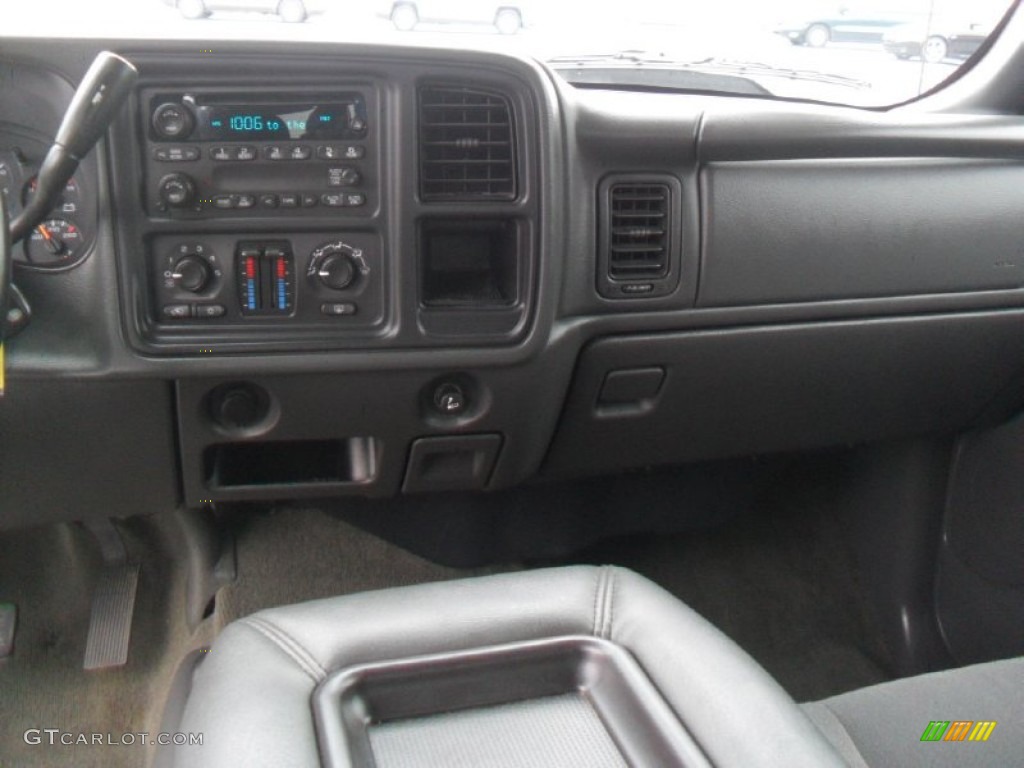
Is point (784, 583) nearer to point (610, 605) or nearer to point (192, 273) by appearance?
point (610, 605)

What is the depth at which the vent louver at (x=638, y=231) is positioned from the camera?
1.46 metres

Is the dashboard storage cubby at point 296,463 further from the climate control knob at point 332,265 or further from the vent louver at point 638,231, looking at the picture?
the vent louver at point 638,231

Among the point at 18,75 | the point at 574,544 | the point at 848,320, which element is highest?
the point at 18,75

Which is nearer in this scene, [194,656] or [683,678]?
[683,678]

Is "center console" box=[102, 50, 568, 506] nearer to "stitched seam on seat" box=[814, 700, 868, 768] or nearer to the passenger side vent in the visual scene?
the passenger side vent

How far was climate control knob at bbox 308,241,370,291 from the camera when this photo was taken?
1.34 metres

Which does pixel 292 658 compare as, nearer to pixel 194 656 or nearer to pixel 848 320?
pixel 194 656

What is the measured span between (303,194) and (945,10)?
3.96 ft

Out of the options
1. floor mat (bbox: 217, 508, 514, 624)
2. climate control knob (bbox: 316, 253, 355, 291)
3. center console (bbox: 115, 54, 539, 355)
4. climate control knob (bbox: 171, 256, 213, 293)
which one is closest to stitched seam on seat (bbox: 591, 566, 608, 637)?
center console (bbox: 115, 54, 539, 355)

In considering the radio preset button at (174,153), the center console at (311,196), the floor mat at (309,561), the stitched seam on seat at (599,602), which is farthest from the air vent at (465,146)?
the floor mat at (309,561)

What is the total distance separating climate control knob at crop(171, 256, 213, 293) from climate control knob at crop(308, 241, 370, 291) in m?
0.14

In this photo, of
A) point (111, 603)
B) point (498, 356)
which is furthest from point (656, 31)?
point (111, 603)

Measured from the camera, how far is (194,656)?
5.45ft

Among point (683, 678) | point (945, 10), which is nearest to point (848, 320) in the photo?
point (945, 10)
